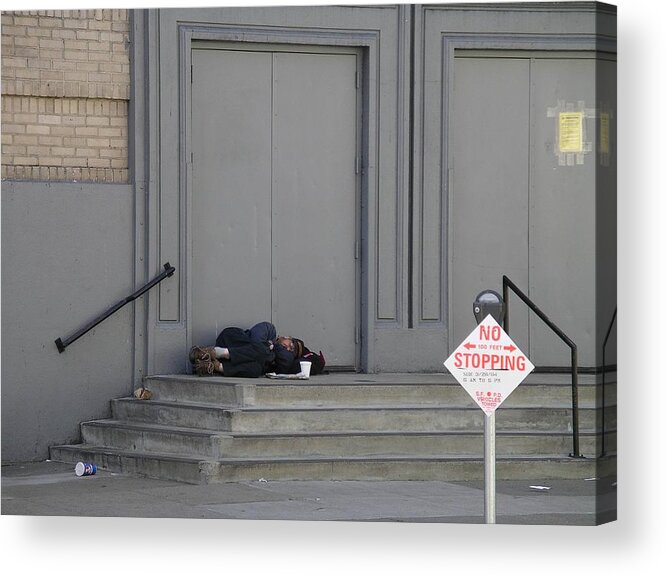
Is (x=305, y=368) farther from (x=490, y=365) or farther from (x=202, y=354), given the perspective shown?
(x=490, y=365)

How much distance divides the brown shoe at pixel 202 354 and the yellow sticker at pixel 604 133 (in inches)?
136

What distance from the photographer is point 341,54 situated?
Result: 12344 millimetres

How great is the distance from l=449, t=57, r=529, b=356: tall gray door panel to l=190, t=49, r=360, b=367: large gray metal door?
109 centimetres

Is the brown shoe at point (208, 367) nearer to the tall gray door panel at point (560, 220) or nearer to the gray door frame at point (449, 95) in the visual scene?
the gray door frame at point (449, 95)

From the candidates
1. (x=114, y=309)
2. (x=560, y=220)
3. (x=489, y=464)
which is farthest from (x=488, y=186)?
(x=489, y=464)

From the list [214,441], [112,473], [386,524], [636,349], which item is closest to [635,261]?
[636,349]

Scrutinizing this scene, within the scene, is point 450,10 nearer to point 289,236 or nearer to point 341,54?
point 341,54

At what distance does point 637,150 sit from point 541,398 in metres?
2.73

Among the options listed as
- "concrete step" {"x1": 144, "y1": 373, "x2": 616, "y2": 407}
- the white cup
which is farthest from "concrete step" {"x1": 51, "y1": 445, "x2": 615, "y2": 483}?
the white cup

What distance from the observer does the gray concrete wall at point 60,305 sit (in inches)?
463

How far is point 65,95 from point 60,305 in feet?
5.43

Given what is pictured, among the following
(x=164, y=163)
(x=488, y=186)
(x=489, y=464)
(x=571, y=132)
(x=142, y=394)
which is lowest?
(x=489, y=464)

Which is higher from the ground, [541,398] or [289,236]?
[289,236]

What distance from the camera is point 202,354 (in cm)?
1184
